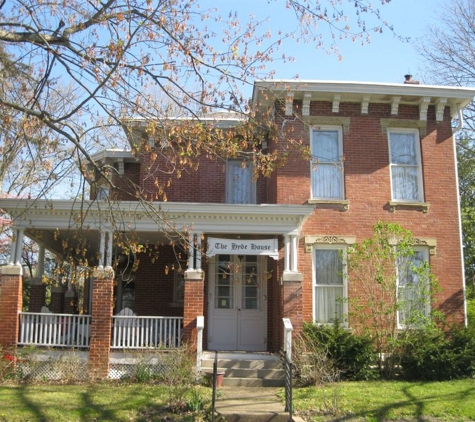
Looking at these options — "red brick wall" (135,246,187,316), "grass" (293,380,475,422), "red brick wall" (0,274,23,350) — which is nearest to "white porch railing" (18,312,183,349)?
"red brick wall" (0,274,23,350)

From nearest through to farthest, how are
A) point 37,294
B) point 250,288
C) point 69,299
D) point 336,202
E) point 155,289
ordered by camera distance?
point 336,202, point 250,288, point 37,294, point 155,289, point 69,299

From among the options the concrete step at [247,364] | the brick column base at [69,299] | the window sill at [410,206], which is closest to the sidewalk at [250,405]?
the concrete step at [247,364]

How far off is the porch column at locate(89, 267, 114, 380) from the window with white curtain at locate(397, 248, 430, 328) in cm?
655

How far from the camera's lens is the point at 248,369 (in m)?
12.4

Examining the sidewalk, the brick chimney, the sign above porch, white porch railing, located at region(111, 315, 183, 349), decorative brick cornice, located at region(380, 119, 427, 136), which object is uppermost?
the brick chimney

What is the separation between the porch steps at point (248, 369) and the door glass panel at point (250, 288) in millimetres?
2222

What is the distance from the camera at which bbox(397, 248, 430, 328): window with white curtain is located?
12.8 m

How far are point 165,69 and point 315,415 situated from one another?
20.2 ft

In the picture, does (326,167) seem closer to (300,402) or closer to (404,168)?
(404,168)

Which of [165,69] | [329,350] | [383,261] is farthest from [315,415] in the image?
[165,69]

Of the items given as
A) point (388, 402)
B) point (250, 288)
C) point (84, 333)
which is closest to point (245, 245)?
point (250, 288)

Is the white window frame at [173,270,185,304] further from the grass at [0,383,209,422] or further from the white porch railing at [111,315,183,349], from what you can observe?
the grass at [0,383,209,422]

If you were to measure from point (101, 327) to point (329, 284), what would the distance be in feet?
18.8

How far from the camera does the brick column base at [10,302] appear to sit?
1245 centimetres
